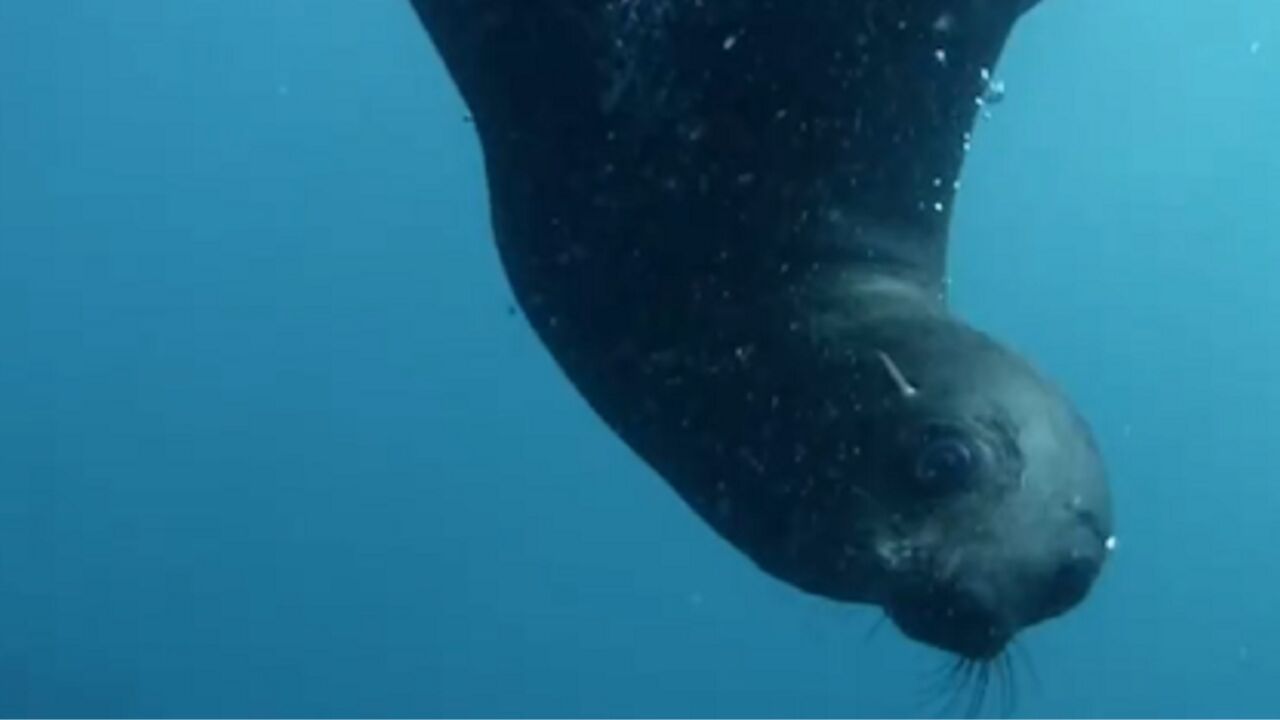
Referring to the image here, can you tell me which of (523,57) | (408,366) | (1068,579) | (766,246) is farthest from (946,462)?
(408,366)

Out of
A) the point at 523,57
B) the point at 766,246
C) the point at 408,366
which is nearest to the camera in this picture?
the point at 766,246

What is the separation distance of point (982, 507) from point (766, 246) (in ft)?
3.30

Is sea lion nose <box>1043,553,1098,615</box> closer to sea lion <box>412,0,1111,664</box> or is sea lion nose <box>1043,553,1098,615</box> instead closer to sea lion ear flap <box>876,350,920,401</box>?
sea lion <box>412,0,1111,664</box>

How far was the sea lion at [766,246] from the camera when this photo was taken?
182 inches

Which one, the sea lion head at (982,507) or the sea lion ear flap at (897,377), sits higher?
the sea lion ear flap at (897,377)

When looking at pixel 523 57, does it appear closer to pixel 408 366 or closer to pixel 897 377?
pixel 897 377

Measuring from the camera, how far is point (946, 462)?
441 cm

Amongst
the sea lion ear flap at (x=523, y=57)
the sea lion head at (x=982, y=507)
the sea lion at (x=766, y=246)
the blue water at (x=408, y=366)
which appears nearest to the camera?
the sea lion head at (x=982, y=507)

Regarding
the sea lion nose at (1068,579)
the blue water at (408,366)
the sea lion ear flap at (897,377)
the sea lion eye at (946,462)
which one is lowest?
the sea lion nose at (1068,579)

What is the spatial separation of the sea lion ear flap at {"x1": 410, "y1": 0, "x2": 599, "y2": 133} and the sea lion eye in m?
1.31

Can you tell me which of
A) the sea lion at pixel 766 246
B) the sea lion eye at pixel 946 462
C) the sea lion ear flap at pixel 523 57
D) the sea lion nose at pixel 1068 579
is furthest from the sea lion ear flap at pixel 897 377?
the sea lion ear flap at pixel 523 57

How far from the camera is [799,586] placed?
479 centimetres

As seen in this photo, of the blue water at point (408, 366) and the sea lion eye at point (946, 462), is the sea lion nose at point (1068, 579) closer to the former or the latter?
the sea lion eye at point (946, 462)

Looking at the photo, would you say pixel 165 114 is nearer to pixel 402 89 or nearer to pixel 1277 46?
pixel 402 89
